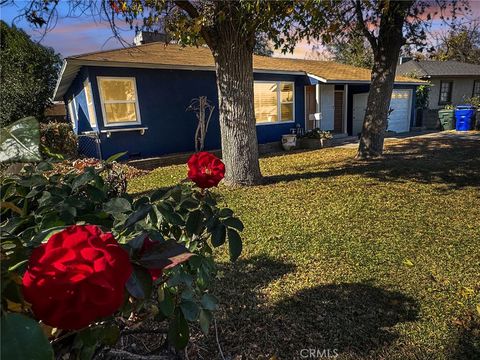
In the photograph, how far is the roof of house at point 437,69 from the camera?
23750mm

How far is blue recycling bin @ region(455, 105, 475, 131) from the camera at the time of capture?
17.2 metres

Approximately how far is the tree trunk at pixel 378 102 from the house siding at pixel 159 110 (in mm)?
5017

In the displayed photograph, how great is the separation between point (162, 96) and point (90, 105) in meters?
2.32

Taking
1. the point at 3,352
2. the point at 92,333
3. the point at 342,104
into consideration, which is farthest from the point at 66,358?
the point at 342,104

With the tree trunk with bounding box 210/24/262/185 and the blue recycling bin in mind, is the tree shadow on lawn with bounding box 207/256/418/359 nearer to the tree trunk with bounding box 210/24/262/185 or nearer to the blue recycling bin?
the tree trunk with bounding box 210/24/262/185

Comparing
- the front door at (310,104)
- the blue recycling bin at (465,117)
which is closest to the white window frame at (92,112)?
the front door at (310,104)

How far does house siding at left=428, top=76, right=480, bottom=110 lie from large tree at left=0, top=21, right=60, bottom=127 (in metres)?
24.0

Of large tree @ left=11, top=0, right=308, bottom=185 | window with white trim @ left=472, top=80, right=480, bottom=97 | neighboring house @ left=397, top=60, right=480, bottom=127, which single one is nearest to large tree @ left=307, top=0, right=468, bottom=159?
large tree @ left=11, top=0, right=308, bottom=185

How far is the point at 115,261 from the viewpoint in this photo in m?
0.65

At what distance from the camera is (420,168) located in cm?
855

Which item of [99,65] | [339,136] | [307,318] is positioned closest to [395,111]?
[339,136]

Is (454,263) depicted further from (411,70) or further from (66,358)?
(411,70)

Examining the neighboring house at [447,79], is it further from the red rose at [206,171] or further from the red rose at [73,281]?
the red rose at [73,281]

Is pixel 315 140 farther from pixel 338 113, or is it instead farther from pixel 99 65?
pixel 99 65
